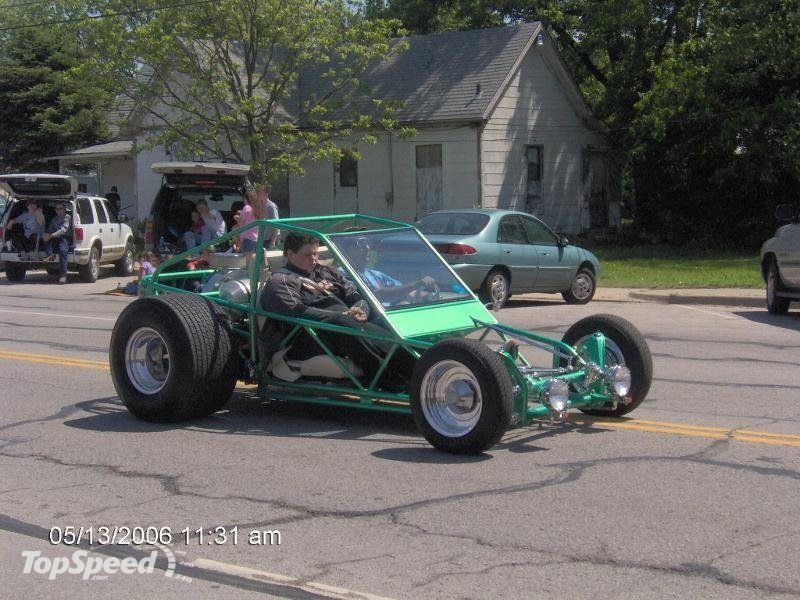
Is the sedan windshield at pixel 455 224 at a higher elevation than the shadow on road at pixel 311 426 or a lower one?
higher

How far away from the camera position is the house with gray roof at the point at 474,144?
96.2 feet

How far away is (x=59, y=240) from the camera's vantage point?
22422 millimetres

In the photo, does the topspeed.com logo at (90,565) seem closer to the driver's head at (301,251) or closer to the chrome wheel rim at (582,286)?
the driver's head at (301,251)

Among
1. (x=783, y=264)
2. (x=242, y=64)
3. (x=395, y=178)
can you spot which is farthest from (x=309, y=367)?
(x=395, y=178)

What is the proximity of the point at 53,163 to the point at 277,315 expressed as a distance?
121 ft

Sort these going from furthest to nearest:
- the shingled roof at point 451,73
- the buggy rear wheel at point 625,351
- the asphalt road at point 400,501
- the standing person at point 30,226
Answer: the shingled roof at point 451,73 < the standing person at point 30,226 < the buggy rear wheel at point 625,351 < the asphalt road at point 400,501

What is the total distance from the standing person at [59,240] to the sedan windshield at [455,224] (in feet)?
28.3

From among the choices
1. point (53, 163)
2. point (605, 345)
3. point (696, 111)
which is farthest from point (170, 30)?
point (605, 345)

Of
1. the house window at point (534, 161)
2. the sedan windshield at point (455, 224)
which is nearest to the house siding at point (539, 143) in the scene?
the house window at point (534, 161)

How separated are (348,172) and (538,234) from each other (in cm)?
1499

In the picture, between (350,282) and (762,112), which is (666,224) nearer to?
(762,112)

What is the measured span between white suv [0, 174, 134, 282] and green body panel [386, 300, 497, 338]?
15488 millimetres

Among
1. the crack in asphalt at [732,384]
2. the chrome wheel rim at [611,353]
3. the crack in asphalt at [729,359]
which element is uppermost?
the chrome wheel rim at [611,353]

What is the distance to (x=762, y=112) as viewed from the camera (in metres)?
27.2
